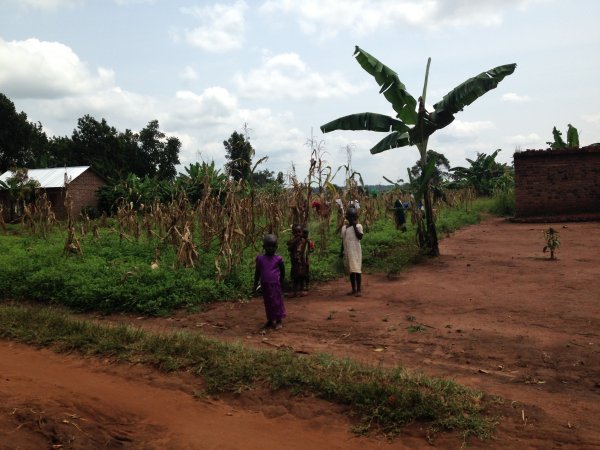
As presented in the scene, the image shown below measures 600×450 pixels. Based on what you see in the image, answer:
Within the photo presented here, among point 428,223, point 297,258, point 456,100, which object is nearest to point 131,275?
point 297,258

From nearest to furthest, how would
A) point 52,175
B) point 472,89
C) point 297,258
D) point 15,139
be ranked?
point 297,258, point 472,89, point 52,175, point 15,139

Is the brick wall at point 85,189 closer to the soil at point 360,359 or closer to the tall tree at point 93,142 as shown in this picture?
the tall tree at point 93,142

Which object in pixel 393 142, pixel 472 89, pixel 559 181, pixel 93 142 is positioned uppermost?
pixel 93 142

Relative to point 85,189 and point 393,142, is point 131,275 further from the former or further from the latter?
point 85,189

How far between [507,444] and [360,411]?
108 cm

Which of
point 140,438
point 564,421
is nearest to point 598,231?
point 564,421

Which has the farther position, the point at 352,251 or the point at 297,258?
the point at 297,258

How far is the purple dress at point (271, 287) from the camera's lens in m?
6.41

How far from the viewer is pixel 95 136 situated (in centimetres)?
3744

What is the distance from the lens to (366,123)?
36.4 feet

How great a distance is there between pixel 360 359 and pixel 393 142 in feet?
24.4

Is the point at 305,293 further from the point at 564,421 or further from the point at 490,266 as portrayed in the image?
the point at 564,421

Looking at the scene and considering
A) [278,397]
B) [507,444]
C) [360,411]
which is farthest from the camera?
[278,397]

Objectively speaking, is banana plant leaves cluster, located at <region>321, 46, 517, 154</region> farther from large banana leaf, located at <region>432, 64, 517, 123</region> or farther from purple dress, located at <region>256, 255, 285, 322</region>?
purple dress, located at <region>256, 255, 285, 322</region>
